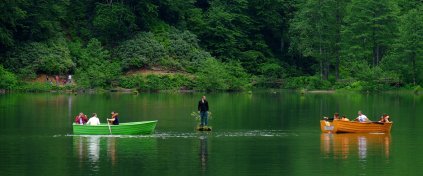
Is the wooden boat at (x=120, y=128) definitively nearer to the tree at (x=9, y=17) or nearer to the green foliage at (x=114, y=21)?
the tree at (x=9, y=17)

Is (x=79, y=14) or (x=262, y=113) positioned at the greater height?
(x=79, y=14)

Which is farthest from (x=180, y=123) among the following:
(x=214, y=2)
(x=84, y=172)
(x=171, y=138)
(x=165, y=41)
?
(x=214, y=2)

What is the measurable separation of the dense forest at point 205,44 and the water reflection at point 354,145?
193 ft

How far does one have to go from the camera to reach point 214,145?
47281 mm

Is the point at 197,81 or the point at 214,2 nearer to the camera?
the point at 197,81

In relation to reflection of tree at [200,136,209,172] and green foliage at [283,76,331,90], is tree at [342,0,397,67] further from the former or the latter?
reflection of tree at [200,136,209,172]

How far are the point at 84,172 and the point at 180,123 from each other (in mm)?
24261

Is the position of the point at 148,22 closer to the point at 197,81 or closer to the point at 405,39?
the point at 197,81

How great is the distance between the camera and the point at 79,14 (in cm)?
12106

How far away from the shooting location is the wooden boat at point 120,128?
52.4 m

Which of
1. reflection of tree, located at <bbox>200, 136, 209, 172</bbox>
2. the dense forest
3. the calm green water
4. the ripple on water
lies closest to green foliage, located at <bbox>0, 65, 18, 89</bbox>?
the dense forest

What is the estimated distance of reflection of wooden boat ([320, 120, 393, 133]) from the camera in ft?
179

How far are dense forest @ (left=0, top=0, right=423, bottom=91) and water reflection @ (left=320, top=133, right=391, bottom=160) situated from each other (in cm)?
5873

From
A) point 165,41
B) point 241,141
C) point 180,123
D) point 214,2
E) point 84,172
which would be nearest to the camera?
point 84,172
